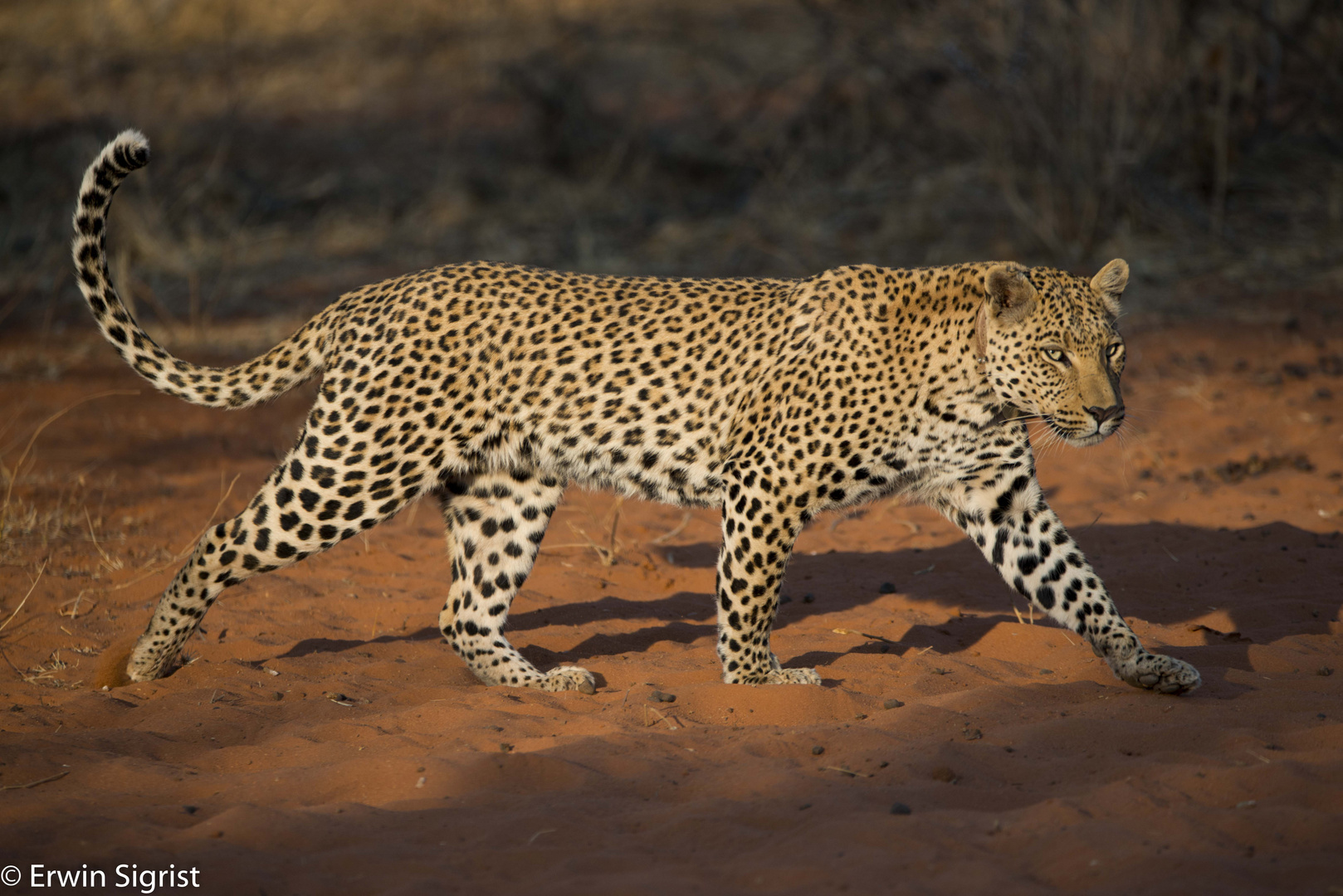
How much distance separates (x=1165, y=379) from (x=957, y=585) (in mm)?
4091

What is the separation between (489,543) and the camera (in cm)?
629

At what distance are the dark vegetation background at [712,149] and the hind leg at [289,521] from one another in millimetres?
6090

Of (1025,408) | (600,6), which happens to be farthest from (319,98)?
(1025,408)

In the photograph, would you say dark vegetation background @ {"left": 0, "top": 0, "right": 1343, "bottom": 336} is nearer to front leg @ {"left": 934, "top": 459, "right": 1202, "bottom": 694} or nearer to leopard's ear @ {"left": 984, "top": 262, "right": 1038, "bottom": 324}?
front leg @ {"left": 934, "top": 459, "right": 1202, "bottom": 694}

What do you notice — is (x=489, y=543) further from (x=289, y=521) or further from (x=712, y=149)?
(x=712, y=149)

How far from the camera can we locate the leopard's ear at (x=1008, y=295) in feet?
17.3

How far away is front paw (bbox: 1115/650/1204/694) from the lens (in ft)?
16.9

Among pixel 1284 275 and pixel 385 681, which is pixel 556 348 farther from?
pixel 1284 275

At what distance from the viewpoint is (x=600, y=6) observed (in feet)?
75.2

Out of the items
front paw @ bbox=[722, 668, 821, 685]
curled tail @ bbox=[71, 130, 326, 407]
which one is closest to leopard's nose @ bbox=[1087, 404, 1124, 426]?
front paw @ bbox=[722, 668, 821, 685]

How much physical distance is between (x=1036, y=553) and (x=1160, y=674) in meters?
0.75

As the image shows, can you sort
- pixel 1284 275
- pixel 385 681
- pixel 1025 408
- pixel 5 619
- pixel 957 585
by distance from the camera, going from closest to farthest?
pixel 1025 408 → pixel 385 681 → pixel 5 619 → pixel 957 585 → pixel 1284 275

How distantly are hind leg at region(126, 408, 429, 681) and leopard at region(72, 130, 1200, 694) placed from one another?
1 cm

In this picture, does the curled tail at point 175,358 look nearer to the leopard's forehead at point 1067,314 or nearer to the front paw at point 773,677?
the front paw at point 773,677
